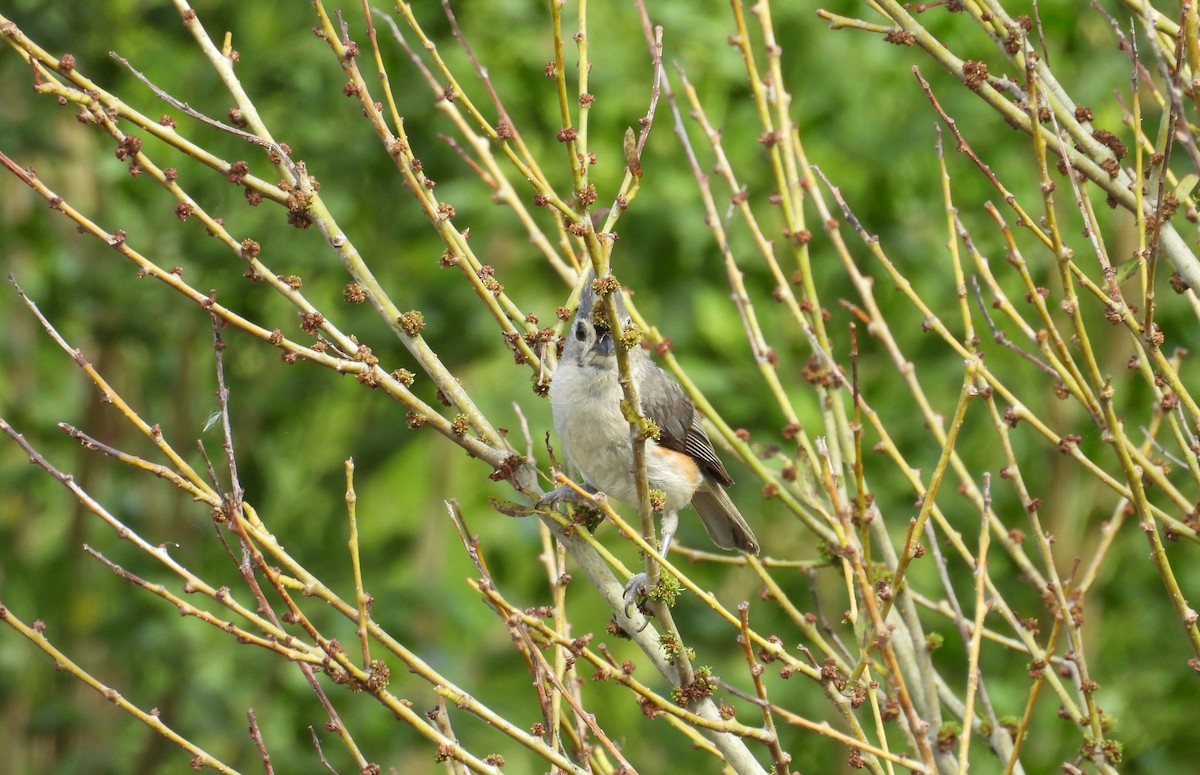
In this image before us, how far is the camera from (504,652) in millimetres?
6707

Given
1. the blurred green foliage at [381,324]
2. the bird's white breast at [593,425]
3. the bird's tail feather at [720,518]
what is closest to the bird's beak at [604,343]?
the bird's white breast at [593,425]

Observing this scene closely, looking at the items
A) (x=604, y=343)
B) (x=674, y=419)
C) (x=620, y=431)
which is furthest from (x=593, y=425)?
(x=674, y=419)

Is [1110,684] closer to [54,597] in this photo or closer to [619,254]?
[619,254]

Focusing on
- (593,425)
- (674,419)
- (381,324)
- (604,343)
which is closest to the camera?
(604,343)

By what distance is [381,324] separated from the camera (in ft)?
19.4

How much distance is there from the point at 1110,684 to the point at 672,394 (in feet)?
9.39

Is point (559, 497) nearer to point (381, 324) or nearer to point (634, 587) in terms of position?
point (634, 587)

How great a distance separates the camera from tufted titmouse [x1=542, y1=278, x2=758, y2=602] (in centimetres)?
393

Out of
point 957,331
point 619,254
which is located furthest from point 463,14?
point 957,331

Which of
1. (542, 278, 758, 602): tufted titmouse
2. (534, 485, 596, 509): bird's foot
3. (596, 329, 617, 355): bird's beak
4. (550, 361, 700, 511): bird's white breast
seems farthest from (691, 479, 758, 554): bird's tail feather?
(534, 485, 596, 509): bird's foot

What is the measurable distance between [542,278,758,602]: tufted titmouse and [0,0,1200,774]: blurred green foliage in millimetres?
1512

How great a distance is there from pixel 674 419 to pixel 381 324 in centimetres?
190

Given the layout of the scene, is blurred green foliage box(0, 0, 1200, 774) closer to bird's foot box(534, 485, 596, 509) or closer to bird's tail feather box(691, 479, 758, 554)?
bird's tail feather box(691, 479, 758, 554)

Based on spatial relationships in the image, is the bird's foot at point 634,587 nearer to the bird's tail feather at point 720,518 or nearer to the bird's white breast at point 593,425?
the bird's white breast at point 593,425
